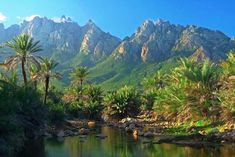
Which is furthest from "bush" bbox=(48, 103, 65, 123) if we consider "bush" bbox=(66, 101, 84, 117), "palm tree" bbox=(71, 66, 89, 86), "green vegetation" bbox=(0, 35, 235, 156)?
"palm tree" bbox=(71, 66, 89, 86)

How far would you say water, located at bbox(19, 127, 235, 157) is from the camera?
1313 inches

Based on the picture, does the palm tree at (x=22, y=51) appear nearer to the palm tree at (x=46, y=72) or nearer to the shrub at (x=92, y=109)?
the palm tree at (x=46, y=72)

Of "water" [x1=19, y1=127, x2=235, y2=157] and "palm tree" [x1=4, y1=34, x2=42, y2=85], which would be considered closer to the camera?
→ "water" [x1=19, y1=127, x2=235, y2=157]

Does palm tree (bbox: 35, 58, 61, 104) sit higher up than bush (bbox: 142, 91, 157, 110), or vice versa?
palm tree (bbox: 35, 58, 61, 104)

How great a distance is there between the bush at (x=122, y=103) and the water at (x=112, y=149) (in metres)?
33.0

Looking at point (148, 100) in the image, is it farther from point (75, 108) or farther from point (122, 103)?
point (75, 108)

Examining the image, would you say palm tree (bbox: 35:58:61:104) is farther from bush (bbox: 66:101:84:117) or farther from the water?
the water

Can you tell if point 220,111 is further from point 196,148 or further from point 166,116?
point 166,116

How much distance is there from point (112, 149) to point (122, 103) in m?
39.8

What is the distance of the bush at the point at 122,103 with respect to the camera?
77.1 meters

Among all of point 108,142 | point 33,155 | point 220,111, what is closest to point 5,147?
point 33,155

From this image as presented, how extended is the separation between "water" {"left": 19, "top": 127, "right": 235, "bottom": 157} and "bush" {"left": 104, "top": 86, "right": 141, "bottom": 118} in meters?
33.0

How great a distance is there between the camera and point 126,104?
254ft

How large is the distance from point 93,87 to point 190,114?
124 feet
